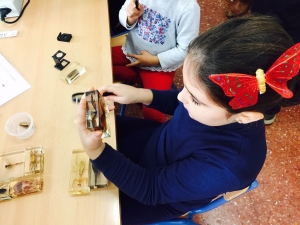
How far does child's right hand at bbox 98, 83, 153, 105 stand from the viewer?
2.69ft

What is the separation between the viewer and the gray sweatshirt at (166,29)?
1.05 metres

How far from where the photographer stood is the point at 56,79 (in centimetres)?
87

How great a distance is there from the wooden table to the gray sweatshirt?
18 cm

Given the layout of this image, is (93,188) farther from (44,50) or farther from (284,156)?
(284,156)

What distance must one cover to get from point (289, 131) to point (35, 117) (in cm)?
136

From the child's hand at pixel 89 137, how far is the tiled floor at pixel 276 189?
0.82 metres

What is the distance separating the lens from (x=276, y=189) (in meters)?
1.35

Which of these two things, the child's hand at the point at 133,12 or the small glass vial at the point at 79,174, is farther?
the child's hand at the point at 133,12

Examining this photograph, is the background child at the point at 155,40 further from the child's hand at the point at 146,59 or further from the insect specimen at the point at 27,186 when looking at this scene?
the insect specimen at the point at 27,186

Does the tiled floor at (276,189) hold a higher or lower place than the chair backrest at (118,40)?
lower

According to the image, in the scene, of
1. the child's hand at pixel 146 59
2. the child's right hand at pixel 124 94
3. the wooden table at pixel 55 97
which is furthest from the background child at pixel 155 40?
the child's right hand at pixel 124 94

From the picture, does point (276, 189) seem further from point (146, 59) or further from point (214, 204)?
point (146, 59)

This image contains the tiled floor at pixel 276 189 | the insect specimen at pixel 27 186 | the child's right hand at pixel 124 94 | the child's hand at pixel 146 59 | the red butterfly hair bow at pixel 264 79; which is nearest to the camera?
the red butterfly hair bow at pixel 264 79

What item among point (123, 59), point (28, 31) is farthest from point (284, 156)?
point (28, 31)
